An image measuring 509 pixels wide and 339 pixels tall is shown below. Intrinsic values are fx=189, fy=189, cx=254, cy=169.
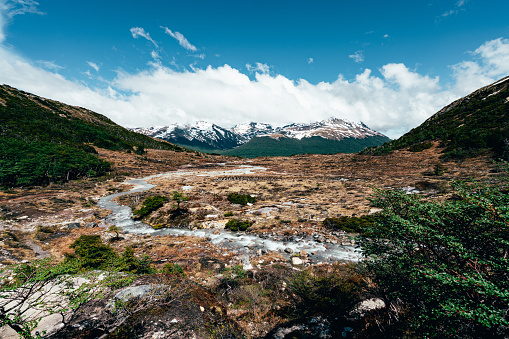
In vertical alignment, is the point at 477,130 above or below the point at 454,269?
above

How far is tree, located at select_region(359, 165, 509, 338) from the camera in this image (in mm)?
3664

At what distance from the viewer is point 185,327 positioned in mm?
5906

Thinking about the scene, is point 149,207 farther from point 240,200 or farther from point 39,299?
point 39,299

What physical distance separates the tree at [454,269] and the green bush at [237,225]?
10.7 metres

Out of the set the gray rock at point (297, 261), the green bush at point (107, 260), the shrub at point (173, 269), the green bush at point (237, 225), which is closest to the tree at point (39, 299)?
the green bush at point (107, 260)

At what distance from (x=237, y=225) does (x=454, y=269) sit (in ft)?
45.3

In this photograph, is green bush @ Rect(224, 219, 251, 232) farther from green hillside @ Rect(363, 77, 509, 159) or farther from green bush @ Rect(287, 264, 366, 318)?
green hillside @ Rect(363, 77, 509, 159)

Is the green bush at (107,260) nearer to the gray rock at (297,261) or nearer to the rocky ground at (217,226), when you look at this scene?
the rocky ground at (217,226)

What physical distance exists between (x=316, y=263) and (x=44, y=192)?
1671 inches

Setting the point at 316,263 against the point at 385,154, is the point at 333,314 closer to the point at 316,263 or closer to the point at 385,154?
the point at 316,263

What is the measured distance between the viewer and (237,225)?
54.2 ft

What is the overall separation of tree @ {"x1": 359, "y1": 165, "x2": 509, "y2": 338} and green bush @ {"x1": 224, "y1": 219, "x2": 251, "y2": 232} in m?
10.7

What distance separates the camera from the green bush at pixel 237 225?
53.1ft

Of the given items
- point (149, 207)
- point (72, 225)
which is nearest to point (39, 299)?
point (149, 207)
